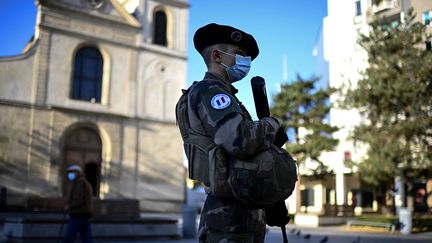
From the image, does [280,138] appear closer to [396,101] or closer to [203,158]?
[203,158]

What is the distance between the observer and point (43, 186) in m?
24.2

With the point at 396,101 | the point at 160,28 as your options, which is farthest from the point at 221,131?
the point at 160,28

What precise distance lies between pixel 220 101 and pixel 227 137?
0.22 metres

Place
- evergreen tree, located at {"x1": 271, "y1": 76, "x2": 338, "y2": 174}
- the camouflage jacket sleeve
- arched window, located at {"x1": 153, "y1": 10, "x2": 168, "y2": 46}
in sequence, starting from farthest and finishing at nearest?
1. arched window, located at {"x1": 153, "y1": 10, "x2": 168, "y2": 46}
2. evergreen tree, located at {"x1": 271, "y1": 76, "x2": 338, "y2": 174}
3. the camouflage jacket sleeve

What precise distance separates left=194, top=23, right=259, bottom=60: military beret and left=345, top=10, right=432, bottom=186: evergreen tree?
1715 cm

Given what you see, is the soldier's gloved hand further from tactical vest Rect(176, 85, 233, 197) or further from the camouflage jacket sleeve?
tactical vest Rect(176, 85, 233, 197)

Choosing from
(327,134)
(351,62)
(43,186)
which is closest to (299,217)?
(327,134)

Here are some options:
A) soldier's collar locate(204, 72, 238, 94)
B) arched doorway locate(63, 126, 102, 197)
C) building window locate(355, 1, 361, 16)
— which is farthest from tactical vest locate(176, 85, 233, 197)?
arched doorway locate(63, 126, 102, 197)

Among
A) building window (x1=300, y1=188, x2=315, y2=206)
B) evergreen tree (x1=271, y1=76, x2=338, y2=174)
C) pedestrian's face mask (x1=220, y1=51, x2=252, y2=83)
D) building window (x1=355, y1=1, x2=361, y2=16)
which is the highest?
building window (x1=355, y1=1, x2=361, y2=16)

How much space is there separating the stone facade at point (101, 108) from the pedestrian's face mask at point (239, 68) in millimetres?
23388

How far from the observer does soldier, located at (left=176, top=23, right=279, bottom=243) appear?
7.32 feet

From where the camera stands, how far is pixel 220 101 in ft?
7.66

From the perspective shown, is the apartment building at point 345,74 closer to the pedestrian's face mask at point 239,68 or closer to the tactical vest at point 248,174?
the pedestrian's face mask at point 239,68

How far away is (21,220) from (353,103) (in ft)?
48.3
